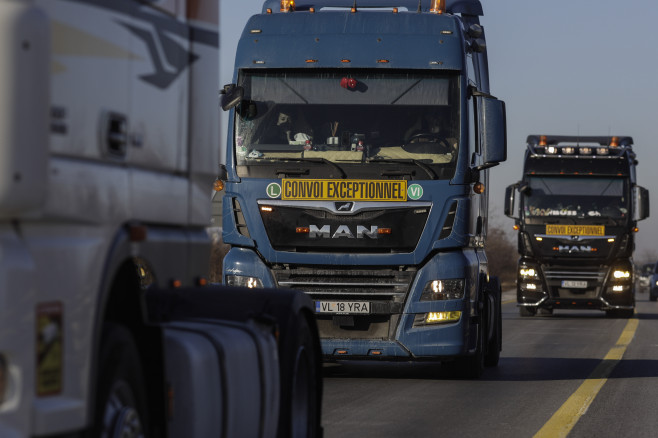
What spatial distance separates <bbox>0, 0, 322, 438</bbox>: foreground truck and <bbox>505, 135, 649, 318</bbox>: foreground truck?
22.8 meters

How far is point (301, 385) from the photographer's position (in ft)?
24.2

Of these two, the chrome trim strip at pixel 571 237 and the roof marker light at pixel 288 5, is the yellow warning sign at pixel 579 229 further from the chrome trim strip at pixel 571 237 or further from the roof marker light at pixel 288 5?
the roof marker light at pixel 288 5

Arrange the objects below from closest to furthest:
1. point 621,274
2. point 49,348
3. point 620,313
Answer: point 49,348
point 621,274
point 620,313

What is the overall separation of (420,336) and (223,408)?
7.15 meters

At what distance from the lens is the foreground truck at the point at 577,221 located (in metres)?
29.1

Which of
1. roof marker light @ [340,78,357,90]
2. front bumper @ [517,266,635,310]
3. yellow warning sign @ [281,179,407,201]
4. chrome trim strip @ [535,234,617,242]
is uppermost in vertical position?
roof marker light @ [340,78,357,90]

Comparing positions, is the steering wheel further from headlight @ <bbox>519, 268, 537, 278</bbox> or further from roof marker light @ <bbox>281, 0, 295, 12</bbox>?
headlight @ <bbox>519, 268, 537, 278</bbox>

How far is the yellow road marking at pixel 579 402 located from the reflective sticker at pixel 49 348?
5.80 metres

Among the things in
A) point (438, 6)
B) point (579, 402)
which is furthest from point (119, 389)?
point (438, 6)

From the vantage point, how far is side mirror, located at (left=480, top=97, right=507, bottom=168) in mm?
12812

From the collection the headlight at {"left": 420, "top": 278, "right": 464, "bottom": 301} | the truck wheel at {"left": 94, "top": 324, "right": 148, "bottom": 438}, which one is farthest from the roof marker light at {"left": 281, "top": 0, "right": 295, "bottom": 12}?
the truck wheel at {"left": 94, "top": 324, "right": 148, "bottom": 438}

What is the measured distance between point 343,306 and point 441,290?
973 mm

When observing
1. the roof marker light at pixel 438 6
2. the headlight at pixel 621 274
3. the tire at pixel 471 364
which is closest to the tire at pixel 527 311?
the headlight at pixel 621 274

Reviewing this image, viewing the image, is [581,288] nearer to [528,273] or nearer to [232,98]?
[528,273]
